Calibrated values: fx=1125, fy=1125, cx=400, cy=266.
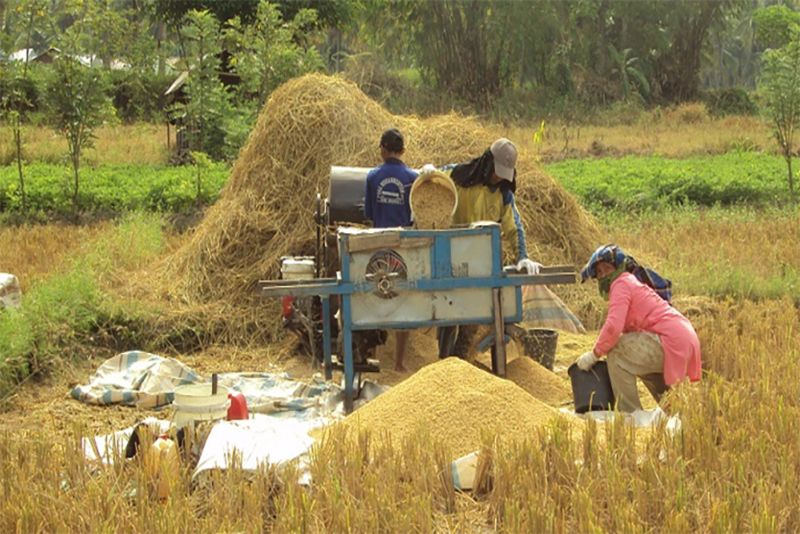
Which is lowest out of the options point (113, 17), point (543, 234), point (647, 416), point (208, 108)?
point (647, 416)

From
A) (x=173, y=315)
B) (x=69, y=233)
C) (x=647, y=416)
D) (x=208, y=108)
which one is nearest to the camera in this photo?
(x=647, y=416)

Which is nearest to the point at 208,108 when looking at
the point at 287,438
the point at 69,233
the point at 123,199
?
the point at 123,199

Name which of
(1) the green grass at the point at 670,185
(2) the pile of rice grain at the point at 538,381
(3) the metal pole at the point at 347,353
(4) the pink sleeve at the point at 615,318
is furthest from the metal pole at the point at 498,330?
(1) the green grass at the point at 670,185

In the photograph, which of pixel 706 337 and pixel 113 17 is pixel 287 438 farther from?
pixel 113 17

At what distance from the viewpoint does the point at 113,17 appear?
2067cm

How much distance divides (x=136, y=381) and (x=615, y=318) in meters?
3.19

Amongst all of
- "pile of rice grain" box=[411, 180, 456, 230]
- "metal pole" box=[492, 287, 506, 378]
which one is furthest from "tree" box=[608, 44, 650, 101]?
"metal pole" box=[492, 287, 506, 378]

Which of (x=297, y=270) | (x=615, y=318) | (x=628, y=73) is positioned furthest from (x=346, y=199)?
(x=628, y=73)

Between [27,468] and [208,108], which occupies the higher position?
[208,108]

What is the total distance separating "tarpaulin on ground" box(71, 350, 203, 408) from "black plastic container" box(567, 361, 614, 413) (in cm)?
251

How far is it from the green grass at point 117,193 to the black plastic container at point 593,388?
30.7ft

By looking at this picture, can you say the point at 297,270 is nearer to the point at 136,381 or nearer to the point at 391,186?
the point at 391,186

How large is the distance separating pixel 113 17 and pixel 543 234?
12906mm

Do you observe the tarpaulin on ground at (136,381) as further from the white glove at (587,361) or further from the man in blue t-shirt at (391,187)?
the white glove at (587,361)
